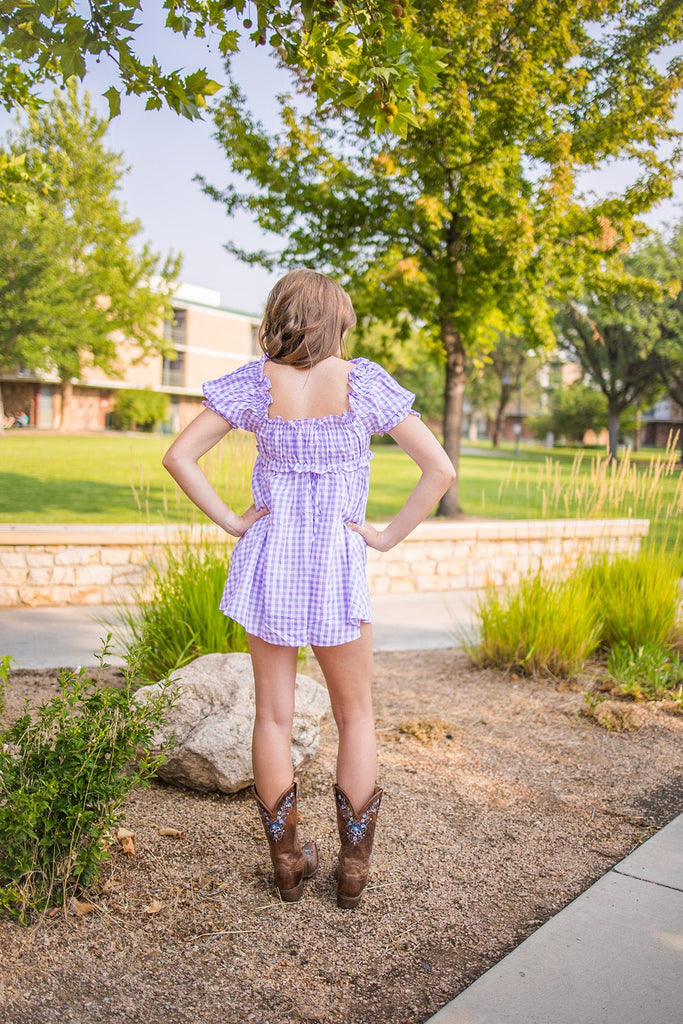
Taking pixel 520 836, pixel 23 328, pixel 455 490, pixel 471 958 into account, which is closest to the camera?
pixel 471 958

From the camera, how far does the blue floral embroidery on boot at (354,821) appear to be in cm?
246

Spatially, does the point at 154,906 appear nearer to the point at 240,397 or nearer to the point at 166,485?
the point at 240,397

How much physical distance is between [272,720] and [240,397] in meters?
0.94

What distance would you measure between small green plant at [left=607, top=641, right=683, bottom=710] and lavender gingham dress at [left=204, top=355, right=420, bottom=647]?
281 centimetres

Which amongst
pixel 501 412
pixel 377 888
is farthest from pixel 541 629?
pixel 501 412

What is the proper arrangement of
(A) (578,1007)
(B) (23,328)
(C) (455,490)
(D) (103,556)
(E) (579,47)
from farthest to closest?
(C) (455,490)
(B) (23,328)
(E) (579,47)
(D) (103,556)
(A) (578,1007)

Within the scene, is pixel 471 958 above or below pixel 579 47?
below

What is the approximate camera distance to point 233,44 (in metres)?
3.09

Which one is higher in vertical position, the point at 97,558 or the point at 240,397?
the point at 240,397

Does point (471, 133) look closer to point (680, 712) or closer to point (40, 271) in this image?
point (40, 271)

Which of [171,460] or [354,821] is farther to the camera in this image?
[354,821]

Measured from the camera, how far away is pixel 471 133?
9.41 m

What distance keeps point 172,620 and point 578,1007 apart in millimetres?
2711

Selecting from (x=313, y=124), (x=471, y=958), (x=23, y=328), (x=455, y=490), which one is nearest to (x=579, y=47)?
(x=313, y=124)
